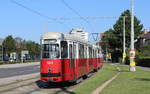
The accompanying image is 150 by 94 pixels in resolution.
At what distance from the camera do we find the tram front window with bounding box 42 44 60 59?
787 inches

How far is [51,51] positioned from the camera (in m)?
20.1

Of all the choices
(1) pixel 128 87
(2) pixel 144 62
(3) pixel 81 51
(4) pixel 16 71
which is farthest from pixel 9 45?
(1) pixel 128 87

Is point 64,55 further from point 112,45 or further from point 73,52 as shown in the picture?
point 112,45

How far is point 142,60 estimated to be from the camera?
2864 inches

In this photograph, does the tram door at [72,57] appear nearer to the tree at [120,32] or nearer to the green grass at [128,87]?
the green grass at [128,87]

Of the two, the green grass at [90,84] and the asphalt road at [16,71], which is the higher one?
the green grass at [90,84]

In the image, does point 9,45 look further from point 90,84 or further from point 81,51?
point 90,84

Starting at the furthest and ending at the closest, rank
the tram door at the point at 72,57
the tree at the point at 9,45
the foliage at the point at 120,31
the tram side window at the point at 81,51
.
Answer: the tree at the point at 9,45 < the foliage at the point at 120,31 < the tram side window at the point at 81,51 < the tram door at the point at 72,57

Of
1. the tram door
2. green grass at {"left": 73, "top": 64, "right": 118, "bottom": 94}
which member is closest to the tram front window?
the tram door

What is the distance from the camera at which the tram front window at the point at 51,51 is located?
20.0 meters

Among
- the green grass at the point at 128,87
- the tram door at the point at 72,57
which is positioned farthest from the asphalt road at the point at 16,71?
the green grass at the point at 128,87

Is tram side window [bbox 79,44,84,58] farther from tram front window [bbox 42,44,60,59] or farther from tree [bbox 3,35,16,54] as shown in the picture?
tree [bbox 3,35,16,54]

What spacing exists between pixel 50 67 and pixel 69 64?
1.18 meters

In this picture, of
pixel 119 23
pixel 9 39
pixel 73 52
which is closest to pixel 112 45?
pixel 119 23
